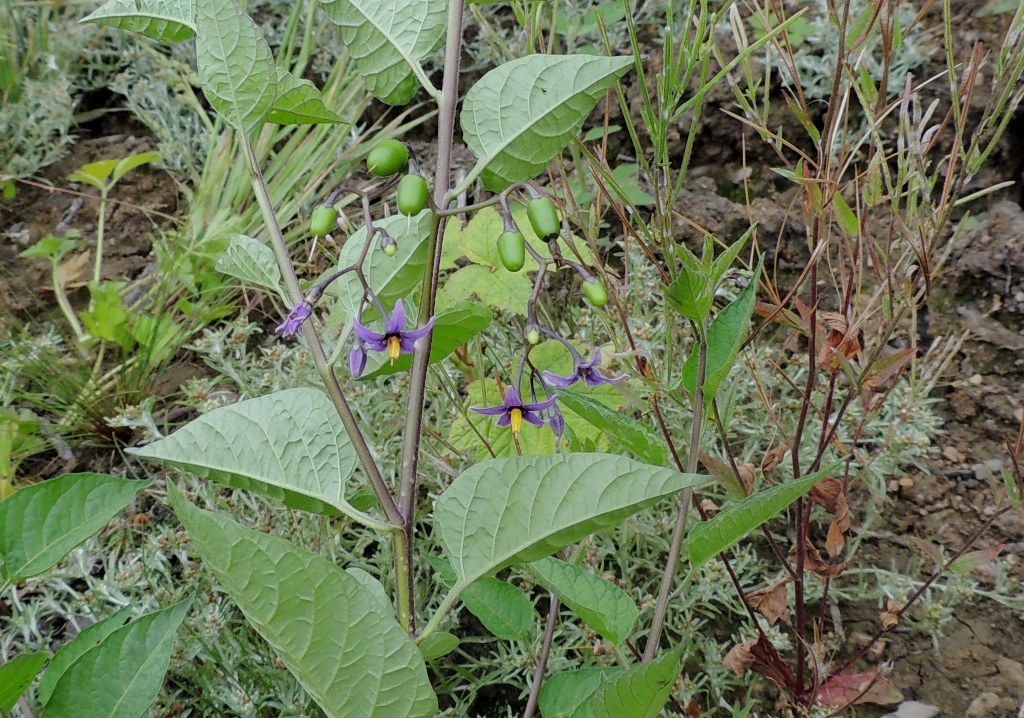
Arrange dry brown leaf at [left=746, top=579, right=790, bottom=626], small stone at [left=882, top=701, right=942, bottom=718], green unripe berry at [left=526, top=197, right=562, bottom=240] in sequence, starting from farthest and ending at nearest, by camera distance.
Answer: small stone at [left=882, top=701, right=942, bottom=718] < dry brown leaf at [left=746, top=579, right=790, bottom=626] < green unripe berry at [left=526, top=197, right=562, bottom=240]

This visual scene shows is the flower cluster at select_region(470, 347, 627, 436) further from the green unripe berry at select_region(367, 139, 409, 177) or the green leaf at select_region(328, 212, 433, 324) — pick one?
the green unripe berry at select_region(367, 139, 409, 177)

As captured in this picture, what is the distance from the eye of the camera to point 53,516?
927mm

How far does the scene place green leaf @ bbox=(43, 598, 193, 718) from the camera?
839 millimetres

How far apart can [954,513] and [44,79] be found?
9.71ft

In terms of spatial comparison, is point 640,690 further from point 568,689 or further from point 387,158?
point 387,158

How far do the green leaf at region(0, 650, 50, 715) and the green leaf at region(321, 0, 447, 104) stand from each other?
65 cm

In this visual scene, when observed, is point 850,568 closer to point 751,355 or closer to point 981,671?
point 981,671

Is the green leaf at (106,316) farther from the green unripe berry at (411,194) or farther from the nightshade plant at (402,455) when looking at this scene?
the green unripe berry at (411,194)

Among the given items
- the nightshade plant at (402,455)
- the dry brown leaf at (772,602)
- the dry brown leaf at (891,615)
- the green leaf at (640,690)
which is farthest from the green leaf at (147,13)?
the dry brown leaf at (891,615)

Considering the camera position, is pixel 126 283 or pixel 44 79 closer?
pixel 126 283

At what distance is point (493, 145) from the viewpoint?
2.29ft

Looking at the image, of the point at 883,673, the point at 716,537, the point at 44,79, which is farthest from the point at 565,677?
the point at 44,79

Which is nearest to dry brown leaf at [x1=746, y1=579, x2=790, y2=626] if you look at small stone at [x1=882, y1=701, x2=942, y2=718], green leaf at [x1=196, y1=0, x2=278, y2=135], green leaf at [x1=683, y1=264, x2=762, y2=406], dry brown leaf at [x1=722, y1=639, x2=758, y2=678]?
dry brown leaf at [x1=722, y1=639, x2=758, y2=678]

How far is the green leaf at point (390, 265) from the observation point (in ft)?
2.54
